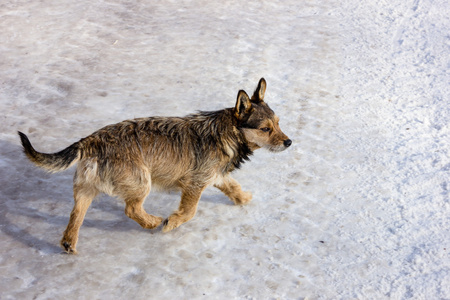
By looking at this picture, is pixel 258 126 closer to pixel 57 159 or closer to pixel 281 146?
pixel 281 146

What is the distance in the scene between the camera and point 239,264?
5.73 m

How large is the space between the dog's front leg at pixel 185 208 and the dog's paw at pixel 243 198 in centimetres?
69

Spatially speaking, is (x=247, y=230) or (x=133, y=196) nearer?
(x=133, y=196)

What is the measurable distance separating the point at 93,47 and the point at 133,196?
581cm

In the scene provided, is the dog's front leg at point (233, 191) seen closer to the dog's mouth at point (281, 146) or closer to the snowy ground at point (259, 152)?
the snowy ground at point (259, 152)

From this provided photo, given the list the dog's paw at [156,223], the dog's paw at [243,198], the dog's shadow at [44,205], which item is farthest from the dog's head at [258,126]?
the dog's paw at [156,223]

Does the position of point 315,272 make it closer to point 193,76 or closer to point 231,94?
point 231,94

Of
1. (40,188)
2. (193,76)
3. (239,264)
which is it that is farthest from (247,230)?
(193,76)

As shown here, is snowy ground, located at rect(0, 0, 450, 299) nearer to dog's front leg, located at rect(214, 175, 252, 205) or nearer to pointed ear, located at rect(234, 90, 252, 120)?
dog's front leg, located at rect(214, 175, 252, 205)

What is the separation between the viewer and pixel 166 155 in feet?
19.7

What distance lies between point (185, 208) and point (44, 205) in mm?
1978

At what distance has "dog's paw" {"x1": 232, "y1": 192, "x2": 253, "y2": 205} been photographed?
21.8 ft

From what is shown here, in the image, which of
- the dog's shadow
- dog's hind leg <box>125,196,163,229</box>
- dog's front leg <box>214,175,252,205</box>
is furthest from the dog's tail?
dog's front leg <box>214,175,252,205</box>

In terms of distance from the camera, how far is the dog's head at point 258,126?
20.1 ft
